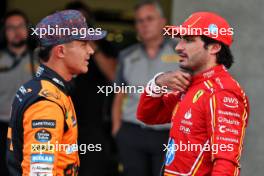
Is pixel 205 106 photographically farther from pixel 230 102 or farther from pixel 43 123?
pixel 43 123

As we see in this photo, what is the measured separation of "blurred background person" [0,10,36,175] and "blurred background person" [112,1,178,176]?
33.5 inches

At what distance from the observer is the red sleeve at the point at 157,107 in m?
5.25

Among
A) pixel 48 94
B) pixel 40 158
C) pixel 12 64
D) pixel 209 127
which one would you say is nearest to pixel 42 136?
pixel 40 158

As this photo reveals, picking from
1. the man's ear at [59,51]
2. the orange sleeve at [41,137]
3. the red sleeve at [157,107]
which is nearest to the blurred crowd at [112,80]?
the red sleeve at [157,107]

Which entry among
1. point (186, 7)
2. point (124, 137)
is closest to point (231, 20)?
point (186, 7)

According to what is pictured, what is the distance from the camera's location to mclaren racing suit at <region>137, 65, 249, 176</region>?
4.59 metres

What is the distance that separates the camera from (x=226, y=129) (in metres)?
4.62

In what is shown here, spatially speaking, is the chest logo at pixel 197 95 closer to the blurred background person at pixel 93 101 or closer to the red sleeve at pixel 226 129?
the red sleeve at pixel 226 129

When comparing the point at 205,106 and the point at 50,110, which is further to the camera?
the point at 205,106

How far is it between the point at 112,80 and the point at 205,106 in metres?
3.04

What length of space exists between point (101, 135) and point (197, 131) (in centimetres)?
303

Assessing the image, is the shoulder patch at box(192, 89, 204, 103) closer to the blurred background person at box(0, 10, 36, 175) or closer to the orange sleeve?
the orange sleeve

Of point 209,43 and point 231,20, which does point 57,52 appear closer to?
point 209,43

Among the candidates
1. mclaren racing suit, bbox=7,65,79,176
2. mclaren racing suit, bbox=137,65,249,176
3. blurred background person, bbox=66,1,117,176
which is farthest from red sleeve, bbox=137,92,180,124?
blurred background person, bbox=66,1,117,176
